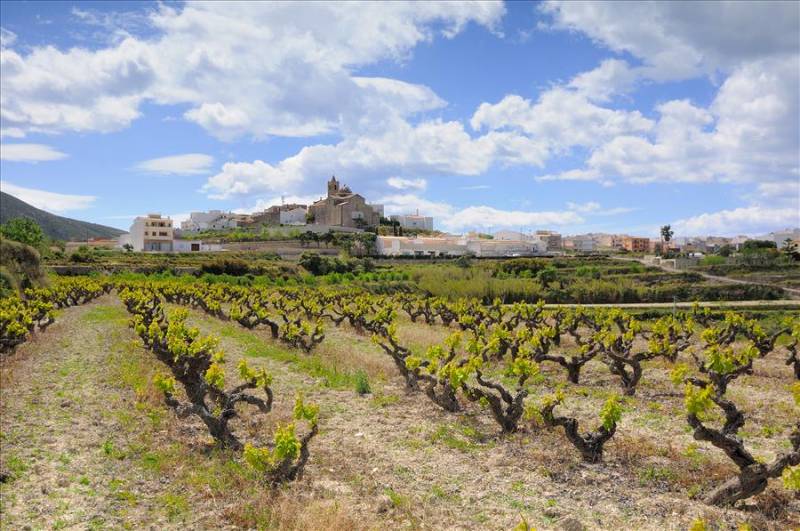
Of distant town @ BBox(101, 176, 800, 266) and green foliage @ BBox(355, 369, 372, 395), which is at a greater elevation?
distant town @ BBox(101, 176, 800, 266)

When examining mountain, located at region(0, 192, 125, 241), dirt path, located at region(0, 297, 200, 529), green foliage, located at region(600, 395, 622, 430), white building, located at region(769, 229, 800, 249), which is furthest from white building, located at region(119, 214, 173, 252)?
white building, located at region(769, 229, 800, 249)

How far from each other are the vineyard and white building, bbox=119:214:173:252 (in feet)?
283

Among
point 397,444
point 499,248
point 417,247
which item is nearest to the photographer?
point 397,444

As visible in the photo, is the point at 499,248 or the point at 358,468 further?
the point at 499,248

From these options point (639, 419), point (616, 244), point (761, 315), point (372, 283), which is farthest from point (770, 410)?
point (616, 244)

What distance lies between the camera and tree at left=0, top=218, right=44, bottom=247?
69312 mm

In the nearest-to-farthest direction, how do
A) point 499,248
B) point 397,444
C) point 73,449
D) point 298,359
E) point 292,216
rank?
point 397,444
point 73,449
point 298,359
point 499,248
point 292,216

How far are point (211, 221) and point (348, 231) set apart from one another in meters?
54.9

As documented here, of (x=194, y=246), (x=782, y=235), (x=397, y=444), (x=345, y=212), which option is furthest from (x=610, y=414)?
(x=782, y=235)

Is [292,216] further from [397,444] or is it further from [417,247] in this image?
[397,444]

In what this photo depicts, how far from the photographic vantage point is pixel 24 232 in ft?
230

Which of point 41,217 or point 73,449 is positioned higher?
point 41,217

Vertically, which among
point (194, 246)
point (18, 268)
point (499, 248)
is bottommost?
point (18, 268)

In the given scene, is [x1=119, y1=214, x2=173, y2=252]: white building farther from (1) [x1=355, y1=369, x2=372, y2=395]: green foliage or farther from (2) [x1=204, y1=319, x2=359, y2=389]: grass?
(1) [x1=355, y1=369, x2=372, y2=395]: green foliage
